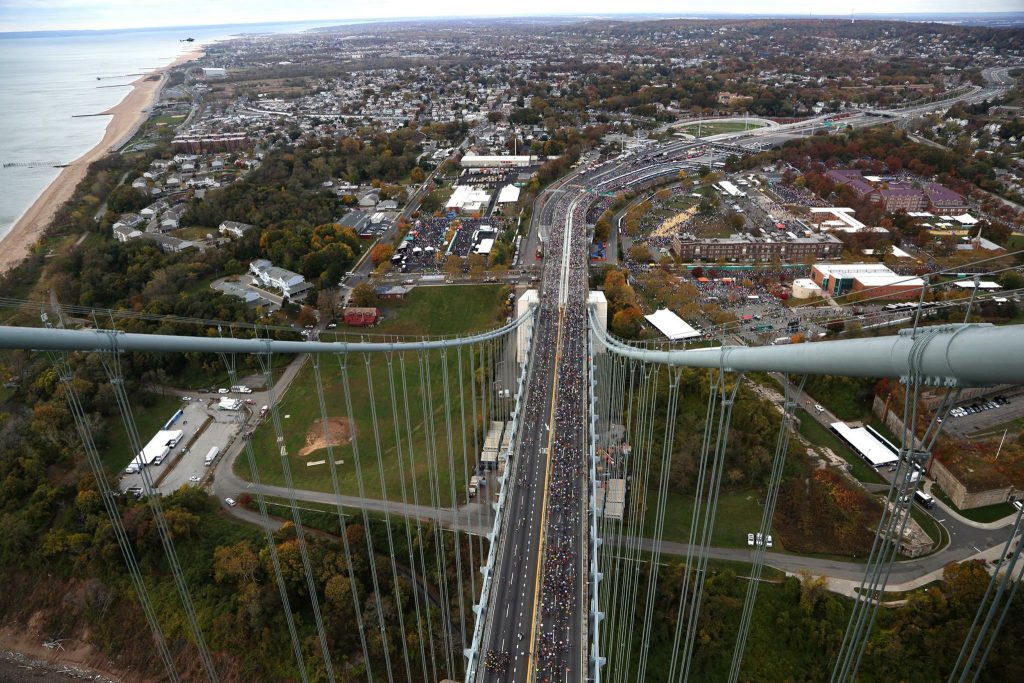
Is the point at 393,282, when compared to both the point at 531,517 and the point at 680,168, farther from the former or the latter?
the point at 680,168

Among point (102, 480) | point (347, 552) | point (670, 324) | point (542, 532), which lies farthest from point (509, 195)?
point (102, 480)

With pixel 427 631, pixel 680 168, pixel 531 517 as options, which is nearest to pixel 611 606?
pixel 531 517

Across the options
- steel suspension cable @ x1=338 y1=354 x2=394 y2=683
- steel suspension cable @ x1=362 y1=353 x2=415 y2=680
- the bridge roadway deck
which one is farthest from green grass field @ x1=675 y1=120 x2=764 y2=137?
steel suspension cable @ x1=362 y1=353 x2=415 y2=680

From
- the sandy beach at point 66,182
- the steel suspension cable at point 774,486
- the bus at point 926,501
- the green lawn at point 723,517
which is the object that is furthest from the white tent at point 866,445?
the sandy beach at point 66,182

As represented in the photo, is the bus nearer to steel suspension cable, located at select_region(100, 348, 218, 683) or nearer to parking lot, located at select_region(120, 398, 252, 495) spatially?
steel suspension cable, located at select_region(100, 348, 218, 683)

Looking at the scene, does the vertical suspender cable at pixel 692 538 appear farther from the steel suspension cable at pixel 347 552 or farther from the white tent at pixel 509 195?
the white tent at pixel 509 195

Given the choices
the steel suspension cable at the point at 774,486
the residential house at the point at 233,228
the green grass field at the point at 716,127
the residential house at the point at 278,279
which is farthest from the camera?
the green grass field at the point at 716,127
